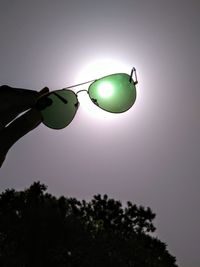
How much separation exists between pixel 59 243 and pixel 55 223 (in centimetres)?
95

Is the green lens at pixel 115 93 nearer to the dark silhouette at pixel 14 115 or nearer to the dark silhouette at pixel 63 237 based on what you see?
the dark silhouette at pixel 14 115

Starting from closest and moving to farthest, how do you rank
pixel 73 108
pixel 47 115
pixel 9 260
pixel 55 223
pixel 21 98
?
pixel 21 98, pixel 47 115, pixel 73 108, pixel 9 260, pixel 55 223

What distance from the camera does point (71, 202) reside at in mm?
19266

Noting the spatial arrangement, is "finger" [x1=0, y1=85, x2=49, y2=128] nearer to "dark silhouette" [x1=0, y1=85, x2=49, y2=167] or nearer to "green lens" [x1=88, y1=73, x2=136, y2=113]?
"dark silhouette" [x1=0, y1=85, x2=49, y2=167]

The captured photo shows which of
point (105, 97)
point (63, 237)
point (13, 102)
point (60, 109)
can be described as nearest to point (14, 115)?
point (13, 102)

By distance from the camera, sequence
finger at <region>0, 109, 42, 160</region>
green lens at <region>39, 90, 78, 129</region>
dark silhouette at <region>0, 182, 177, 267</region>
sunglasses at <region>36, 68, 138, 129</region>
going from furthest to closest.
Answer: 1. dark silhouette at <region>0, 182, 177, 267</region>
2. sunglasses at <region>36, 68, 138, 129</region>
3. green lens at <region>39, 90, 78, 129</region>
4. finger at <region>0, 109, 42, 160</region>

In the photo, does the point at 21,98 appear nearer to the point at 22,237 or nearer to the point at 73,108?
the point at 73,108

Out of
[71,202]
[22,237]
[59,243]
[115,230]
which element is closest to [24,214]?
[22,237]

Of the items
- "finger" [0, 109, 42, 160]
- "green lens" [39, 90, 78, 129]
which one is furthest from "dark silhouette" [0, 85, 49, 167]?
"green lens" [39, 90, 78, 129]

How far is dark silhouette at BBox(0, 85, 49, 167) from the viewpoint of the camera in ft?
5.25

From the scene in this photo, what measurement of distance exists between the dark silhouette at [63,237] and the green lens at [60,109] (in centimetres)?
1308

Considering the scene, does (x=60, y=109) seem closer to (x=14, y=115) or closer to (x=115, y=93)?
(x=115, y=93)

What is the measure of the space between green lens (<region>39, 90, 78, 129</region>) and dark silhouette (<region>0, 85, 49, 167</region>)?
12.9 inches

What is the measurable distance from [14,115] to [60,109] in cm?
65
